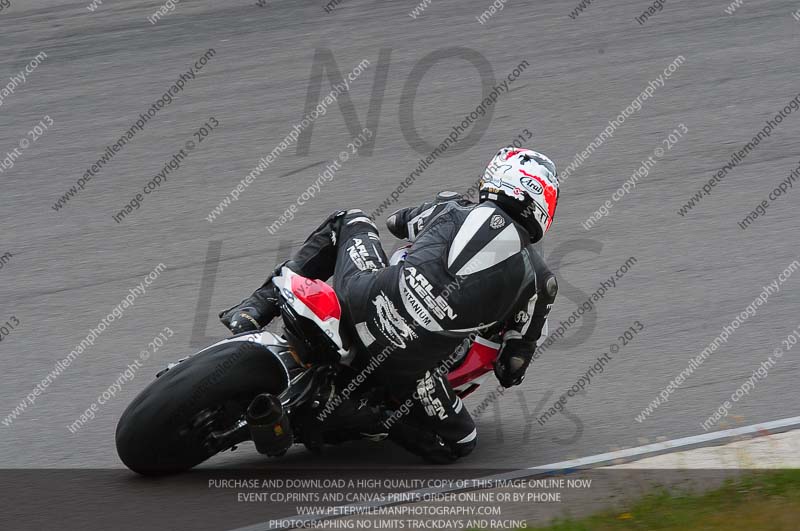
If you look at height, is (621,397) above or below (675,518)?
below

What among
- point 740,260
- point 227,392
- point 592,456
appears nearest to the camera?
point 227,392

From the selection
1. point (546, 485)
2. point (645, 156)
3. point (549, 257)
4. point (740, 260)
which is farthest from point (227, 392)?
point (645, 156)

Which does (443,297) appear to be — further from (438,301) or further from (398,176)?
(398,176)

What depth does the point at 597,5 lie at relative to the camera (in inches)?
519

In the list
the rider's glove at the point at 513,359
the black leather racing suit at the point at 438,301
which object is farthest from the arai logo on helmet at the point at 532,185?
the rider's glove at the point at 513,359

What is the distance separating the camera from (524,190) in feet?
18.3

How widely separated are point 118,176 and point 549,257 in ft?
12.6

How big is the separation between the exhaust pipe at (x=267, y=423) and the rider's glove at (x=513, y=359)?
119 cm

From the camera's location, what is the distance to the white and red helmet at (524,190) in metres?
5.58

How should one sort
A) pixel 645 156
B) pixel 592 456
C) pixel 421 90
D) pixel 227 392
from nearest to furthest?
pixel 227 392 → pixel 592 456 → pixel 645 156 → pixel 421 90

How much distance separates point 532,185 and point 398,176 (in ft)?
13.5

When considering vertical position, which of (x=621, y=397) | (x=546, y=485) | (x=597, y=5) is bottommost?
(x=597, y=5)

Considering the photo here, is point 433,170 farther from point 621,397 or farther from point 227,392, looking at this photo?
point 227,392

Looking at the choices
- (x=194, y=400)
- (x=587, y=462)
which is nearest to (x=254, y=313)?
(x=194, y=400)
